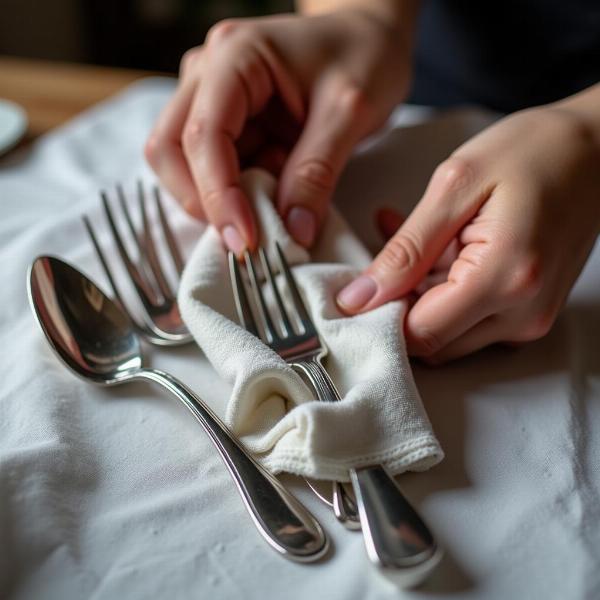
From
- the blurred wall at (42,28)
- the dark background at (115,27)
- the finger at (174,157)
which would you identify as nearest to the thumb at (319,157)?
the finger at (174,157)

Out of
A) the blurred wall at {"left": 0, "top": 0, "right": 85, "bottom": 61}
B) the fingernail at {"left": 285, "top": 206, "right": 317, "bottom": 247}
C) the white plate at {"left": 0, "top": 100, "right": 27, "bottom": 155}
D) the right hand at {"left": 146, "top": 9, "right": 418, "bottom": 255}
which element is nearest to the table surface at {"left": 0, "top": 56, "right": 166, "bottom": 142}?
the white plate at {"left": 0, "top": 100, "right": 27, "bottom": 155}

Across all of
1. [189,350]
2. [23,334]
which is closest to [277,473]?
[189,350]

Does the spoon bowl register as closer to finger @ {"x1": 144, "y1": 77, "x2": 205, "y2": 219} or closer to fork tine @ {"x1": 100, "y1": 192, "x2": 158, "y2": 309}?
fork tine @ {"x1": 100, "y1": 192, "x2": 158, "y2": 309}

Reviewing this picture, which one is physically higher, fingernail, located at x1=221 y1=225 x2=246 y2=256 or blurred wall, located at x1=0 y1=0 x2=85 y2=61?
fingernail, located at x1=221 y1=225 x2=246 y2=256

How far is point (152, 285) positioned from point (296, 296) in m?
0.16

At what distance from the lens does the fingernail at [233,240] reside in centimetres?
67

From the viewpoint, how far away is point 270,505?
43cm

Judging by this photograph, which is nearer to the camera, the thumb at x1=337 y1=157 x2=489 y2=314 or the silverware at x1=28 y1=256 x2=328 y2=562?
the silverware at x1=28 y1=256 x2=328 y2=562

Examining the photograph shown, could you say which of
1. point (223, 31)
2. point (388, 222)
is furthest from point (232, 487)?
point (223, 31)

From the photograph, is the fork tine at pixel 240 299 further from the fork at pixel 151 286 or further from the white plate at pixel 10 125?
the white plate at pixel 10 125

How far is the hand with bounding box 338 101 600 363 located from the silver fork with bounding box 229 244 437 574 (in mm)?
53

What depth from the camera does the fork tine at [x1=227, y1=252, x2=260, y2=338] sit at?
578 millimetres

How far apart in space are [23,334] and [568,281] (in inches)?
19.1

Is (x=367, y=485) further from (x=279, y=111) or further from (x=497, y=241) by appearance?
(x=279, y=111)
